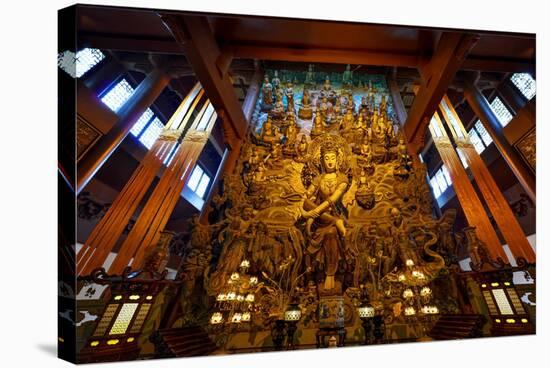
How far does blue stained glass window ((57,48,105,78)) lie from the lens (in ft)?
14.9

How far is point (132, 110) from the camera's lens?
500 cm

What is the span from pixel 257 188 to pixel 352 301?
157cm

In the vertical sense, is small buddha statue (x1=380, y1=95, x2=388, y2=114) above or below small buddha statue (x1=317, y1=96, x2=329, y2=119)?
above

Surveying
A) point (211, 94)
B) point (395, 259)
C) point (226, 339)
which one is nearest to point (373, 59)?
point (211, 94)

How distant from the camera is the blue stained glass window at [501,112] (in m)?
5.99

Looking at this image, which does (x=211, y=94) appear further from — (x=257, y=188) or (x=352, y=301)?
(x=352, y=301)

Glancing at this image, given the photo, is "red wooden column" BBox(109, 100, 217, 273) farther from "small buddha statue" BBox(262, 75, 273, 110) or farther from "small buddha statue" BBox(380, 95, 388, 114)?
"small buddha statue" BBox(380, 95, 388, 114)

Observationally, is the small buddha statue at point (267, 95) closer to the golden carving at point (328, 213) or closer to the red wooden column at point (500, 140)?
the golden carving at point (328, 213)

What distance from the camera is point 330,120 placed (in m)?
5.63

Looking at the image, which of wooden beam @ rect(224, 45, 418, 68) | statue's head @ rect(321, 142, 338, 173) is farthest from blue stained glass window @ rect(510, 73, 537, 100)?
statue's head @ rect(321, 142, 338, 173)

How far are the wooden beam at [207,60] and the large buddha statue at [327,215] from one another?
0.99 metres

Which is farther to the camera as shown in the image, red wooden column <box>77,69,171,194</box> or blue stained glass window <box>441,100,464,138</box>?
blue stained glass window <box>441,100,464,138</box>

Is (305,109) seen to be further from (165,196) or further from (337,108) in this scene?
(165,196)

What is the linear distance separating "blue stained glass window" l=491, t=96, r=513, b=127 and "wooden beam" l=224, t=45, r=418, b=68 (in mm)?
1141
